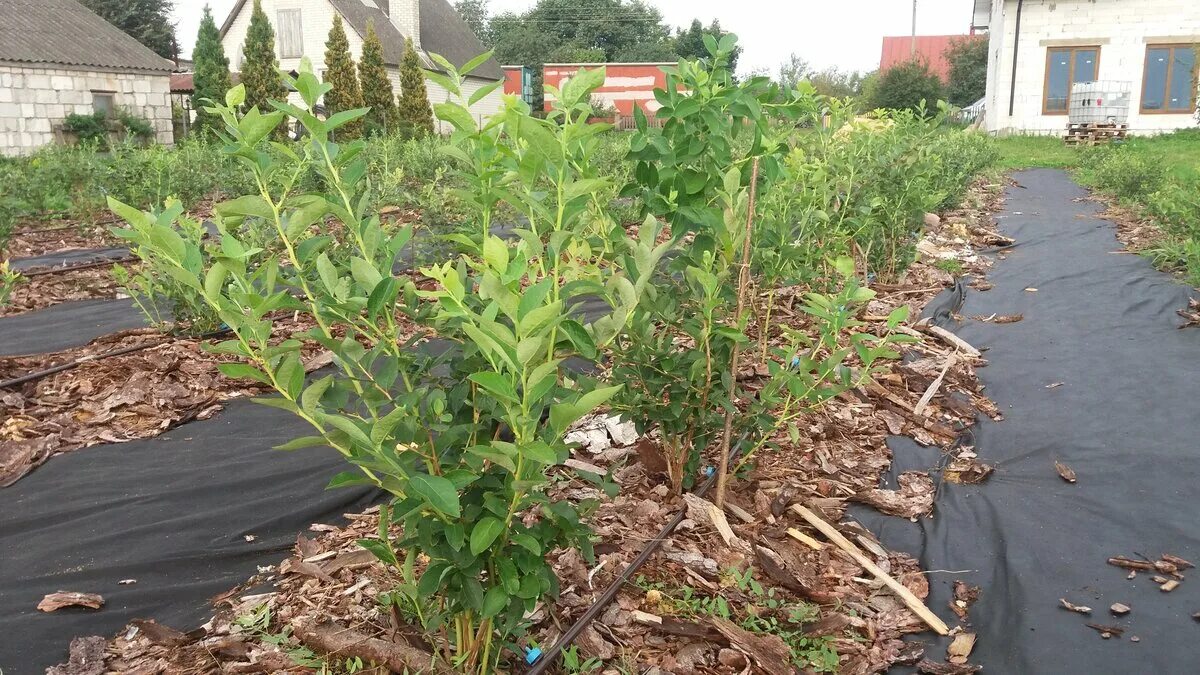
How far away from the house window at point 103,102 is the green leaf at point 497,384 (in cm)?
2229

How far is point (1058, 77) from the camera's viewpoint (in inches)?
918

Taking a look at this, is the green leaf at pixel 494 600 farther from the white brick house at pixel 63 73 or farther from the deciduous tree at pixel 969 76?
the deciduous tree at pixel 969 76

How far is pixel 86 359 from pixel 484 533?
430 centimetres

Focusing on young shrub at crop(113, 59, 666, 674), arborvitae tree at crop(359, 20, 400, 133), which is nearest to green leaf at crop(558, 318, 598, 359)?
young shrub at crop(113, 59, 666, 674)

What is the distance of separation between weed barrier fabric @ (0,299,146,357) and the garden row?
209 cm

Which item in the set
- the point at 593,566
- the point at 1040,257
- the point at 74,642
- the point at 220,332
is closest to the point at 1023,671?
the point at 593,566

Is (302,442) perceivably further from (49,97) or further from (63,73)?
(63,73)

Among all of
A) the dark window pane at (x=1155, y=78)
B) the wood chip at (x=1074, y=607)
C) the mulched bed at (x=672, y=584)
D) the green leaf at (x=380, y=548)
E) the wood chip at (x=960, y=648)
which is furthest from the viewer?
the dark window pane at (x=1155, y=78)

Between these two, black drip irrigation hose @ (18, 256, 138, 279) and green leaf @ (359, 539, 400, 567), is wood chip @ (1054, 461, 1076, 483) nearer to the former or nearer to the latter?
green leaf @ (359, 539, 400, 567)

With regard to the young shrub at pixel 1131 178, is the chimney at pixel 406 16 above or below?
above

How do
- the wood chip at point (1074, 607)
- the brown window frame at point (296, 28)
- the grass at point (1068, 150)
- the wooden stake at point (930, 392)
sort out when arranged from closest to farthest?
the wood chip at point (1074, 607) → the wooden stake at point (930, 392) → the grass at point (1068, 150) → the brown window frame at point (296, 28)

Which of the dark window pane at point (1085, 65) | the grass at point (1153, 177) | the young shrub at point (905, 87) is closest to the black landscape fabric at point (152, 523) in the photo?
the grass at point (1153, 177)

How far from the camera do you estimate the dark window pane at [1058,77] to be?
23266 millimetres

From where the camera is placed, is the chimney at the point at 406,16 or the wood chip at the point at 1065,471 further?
the chimney at the point at 406,16
